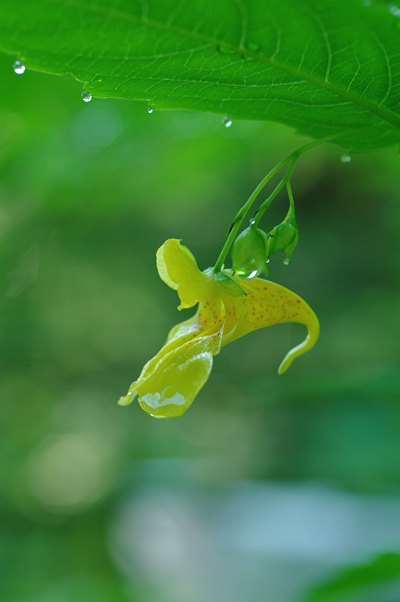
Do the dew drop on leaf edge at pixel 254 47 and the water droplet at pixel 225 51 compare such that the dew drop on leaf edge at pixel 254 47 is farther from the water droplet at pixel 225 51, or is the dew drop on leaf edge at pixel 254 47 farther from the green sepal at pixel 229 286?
the green sepal at pixel 229 286

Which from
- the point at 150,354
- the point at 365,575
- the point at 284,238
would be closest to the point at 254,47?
the point at 284,238

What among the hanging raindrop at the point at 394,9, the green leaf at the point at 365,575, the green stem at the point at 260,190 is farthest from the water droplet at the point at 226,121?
the green leaf at the point at 365,575

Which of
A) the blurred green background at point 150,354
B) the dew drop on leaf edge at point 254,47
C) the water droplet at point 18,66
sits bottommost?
the blurred green background at point 150,354

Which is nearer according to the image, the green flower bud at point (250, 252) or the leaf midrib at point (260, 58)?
the leaf midrib at point (260, 58)

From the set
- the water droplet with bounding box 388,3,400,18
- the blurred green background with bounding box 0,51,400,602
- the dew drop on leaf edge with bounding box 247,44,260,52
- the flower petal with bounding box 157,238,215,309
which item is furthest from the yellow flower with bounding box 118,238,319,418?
the blurred green background with bounding box 0,51,400,602

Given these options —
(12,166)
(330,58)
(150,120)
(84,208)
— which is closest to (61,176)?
(12,166)

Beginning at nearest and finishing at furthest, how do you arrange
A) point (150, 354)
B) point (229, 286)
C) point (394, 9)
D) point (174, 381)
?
point (394, 9) < point (174, 381) < point (229, 286) < point (150, 354)

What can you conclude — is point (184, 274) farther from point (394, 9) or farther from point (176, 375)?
point (394, 9)
